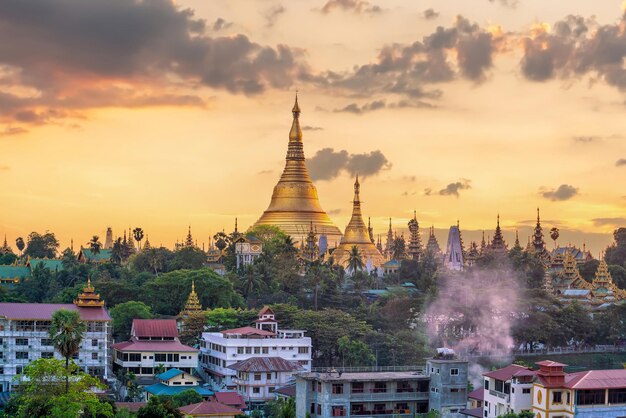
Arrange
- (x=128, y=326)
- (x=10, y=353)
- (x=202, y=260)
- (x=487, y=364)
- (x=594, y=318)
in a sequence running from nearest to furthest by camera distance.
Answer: (x=10, y=353), (x=128, y=326), (x=487, y=364), (x=594, y=318), (x=202, y=260)

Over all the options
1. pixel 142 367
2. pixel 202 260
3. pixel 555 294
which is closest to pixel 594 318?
pixel 555 294

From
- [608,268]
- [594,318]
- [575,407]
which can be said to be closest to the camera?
[575,407]

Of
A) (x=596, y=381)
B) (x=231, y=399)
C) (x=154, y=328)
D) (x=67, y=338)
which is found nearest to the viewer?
(x=596, y=381)

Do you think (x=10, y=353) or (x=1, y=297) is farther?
(x=1, y=297)

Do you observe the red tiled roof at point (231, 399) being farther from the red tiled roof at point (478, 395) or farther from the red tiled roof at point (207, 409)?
the red tiled roof at point (478, 395)

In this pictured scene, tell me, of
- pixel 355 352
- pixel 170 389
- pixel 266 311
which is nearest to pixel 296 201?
pixel 266 311

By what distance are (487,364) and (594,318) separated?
646 inches

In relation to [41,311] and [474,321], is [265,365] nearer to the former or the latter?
[41,311]

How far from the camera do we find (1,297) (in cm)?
9281

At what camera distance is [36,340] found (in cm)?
7581

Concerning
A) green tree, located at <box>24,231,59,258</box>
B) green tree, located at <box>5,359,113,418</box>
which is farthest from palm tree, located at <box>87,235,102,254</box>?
green tree, located at <box>5,359,113,418</box>

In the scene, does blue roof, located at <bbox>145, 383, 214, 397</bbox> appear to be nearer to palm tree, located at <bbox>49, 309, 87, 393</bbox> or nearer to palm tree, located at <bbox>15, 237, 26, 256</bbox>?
palm tree, located at <bbox>49, 309, 87, 393</bbox>

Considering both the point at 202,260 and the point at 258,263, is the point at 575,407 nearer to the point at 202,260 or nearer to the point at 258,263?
the point at 258,263

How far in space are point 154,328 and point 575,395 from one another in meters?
33.8
